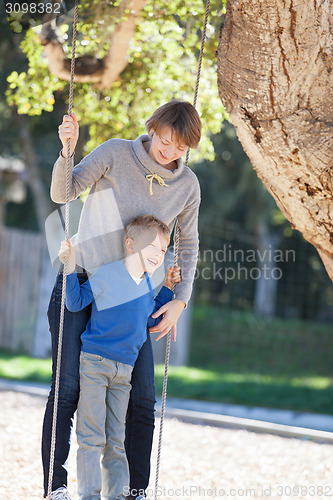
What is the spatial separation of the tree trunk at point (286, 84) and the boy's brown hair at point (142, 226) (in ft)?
1.86

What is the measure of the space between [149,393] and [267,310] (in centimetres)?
1241

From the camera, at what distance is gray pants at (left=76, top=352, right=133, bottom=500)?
273 cm

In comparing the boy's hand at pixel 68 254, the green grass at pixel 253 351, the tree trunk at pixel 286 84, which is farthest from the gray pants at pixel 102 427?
the green grass at pixel 253 351

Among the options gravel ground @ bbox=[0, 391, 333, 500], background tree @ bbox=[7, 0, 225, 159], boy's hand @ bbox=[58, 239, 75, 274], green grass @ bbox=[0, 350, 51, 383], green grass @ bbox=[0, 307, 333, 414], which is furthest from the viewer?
green grass @ bbox=[0, 307, 333, 414]

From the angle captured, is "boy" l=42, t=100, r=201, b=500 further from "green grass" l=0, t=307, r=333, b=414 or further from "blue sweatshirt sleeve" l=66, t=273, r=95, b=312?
"green grass" l=0, t=307, r=333, b=414

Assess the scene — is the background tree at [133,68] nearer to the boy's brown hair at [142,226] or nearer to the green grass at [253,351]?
the boy's brown hair at [142,226]

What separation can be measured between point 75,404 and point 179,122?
125 cm

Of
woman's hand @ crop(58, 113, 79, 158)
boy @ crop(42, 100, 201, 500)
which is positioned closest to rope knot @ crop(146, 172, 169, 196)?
boy @ crop(42, 100, 201, 500)

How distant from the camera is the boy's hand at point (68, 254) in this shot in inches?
106

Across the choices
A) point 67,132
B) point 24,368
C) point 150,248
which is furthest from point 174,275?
point 24,368

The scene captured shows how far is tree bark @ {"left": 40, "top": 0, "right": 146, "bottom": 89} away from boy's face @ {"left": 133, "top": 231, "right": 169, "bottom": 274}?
2.51 metres

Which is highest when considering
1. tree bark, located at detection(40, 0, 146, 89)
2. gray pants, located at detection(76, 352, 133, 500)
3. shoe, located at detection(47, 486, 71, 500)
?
tree bark, located at detection(40, 0, 146, 89)

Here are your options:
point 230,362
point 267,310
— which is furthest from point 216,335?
point 267,310

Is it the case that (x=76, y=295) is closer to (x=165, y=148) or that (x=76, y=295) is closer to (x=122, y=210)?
(x=122, y=210)
